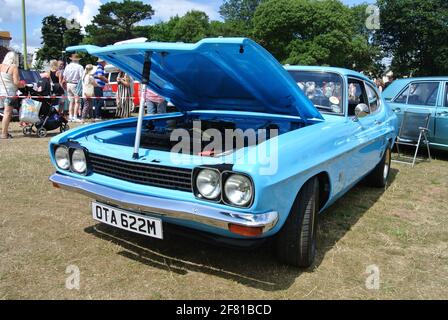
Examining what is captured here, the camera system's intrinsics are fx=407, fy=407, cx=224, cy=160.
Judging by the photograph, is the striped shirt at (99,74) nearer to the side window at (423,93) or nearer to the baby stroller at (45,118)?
the baby stroller at (45,118)

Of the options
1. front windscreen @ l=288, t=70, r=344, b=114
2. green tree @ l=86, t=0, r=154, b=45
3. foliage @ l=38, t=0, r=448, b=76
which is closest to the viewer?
front windscreen @ l=288, t=70, r=344, b=114

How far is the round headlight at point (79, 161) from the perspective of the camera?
3.05m

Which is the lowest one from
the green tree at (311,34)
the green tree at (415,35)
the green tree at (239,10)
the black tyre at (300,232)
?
the black tyre at (300,232)

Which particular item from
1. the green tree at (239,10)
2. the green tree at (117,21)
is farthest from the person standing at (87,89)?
the green tree at (239,10)

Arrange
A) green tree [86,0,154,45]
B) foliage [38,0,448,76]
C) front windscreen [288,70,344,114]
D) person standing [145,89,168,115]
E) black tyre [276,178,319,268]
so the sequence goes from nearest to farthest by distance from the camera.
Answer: black tyre [276,178,319,268], front windscreen [288,70,344,114], person standing [145,89,168,115], foliage [38,0,448,76], green tree [86,0,154,45]

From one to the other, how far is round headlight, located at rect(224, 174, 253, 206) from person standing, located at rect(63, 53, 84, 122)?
30.1 ft

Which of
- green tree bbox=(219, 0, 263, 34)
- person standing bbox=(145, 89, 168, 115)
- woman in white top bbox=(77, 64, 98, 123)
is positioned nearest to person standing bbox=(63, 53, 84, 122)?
woman in white top bbox=(77, 64, 98, 123)

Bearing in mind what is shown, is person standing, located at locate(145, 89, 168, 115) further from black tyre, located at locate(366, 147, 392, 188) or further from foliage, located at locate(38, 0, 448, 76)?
foliage, located at locate(38, 0, 448, 76)

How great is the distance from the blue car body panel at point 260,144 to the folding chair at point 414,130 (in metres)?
2.66

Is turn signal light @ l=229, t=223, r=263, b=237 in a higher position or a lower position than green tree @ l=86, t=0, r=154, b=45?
lower

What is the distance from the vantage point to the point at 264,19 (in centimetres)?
4200

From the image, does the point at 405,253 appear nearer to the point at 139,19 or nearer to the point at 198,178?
the point at 198,178

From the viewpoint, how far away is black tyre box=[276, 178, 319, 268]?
2.77m

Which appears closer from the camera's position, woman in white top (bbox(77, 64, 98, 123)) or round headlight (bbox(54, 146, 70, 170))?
round headlight (bbox(54, 146, 70, 170))
